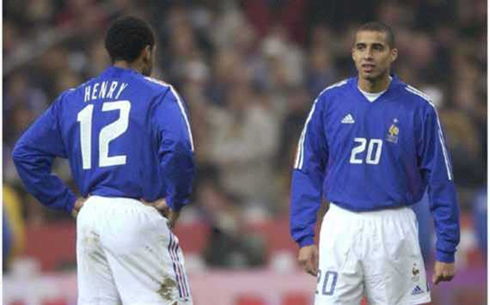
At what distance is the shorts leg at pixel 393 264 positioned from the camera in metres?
8.11

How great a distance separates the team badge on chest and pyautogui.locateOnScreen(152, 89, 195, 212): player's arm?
3.47 ft

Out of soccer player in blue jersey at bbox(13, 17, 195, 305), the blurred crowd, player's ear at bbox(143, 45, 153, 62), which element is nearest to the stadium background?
the blurred crowd

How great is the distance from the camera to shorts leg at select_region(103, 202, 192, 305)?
7965 millimetres

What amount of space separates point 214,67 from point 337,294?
826 cm

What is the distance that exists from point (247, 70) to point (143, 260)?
8.27 m

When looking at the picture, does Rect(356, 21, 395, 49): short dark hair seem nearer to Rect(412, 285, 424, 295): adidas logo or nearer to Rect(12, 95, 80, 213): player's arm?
Rect(412, 285, 424, 295): adidas logo

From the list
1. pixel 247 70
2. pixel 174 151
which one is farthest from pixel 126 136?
pixel 247 70

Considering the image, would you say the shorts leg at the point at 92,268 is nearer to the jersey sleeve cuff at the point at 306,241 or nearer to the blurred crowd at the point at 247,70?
the jersey sleeve cuff at the point at 306,241

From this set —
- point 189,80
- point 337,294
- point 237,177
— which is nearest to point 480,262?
point 237,177

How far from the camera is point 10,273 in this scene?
13258mm

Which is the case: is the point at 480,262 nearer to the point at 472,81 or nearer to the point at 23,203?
the point at 472,81

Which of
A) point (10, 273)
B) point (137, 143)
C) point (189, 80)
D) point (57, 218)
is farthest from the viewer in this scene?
point (189, 80)

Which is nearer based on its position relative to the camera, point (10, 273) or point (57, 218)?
point (10, 273)

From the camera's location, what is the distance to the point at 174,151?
781 cm
